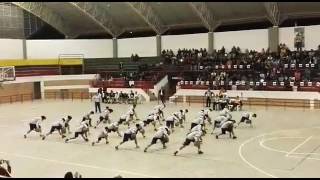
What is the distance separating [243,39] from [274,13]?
4329 millimetres

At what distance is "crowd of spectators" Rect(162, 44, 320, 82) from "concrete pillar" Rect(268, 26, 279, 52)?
0.81 meters

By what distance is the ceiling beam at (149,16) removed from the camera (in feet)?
132

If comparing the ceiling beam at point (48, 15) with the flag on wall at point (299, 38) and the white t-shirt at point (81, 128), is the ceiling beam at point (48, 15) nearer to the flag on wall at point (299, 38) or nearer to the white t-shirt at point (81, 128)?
the flag on wall at point (299, 38)

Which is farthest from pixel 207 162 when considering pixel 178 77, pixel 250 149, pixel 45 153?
pixel 178 77

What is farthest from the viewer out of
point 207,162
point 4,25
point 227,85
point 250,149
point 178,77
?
point 4,25

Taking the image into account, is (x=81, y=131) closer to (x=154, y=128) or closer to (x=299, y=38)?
(x=154, y=128)

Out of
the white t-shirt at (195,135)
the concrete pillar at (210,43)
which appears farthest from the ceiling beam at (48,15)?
the white t-shirt at (195,135)

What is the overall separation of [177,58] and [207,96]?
10.1m

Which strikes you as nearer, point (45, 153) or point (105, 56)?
point (45, 153)

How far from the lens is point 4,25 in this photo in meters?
43.6

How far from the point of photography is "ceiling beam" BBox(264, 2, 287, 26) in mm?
35375

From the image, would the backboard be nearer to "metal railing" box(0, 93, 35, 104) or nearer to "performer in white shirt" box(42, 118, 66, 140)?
"metal railing" box(0, 93, 35, 104)

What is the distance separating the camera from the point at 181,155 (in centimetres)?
1534

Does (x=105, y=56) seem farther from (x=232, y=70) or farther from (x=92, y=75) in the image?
(x=232, y=70)
